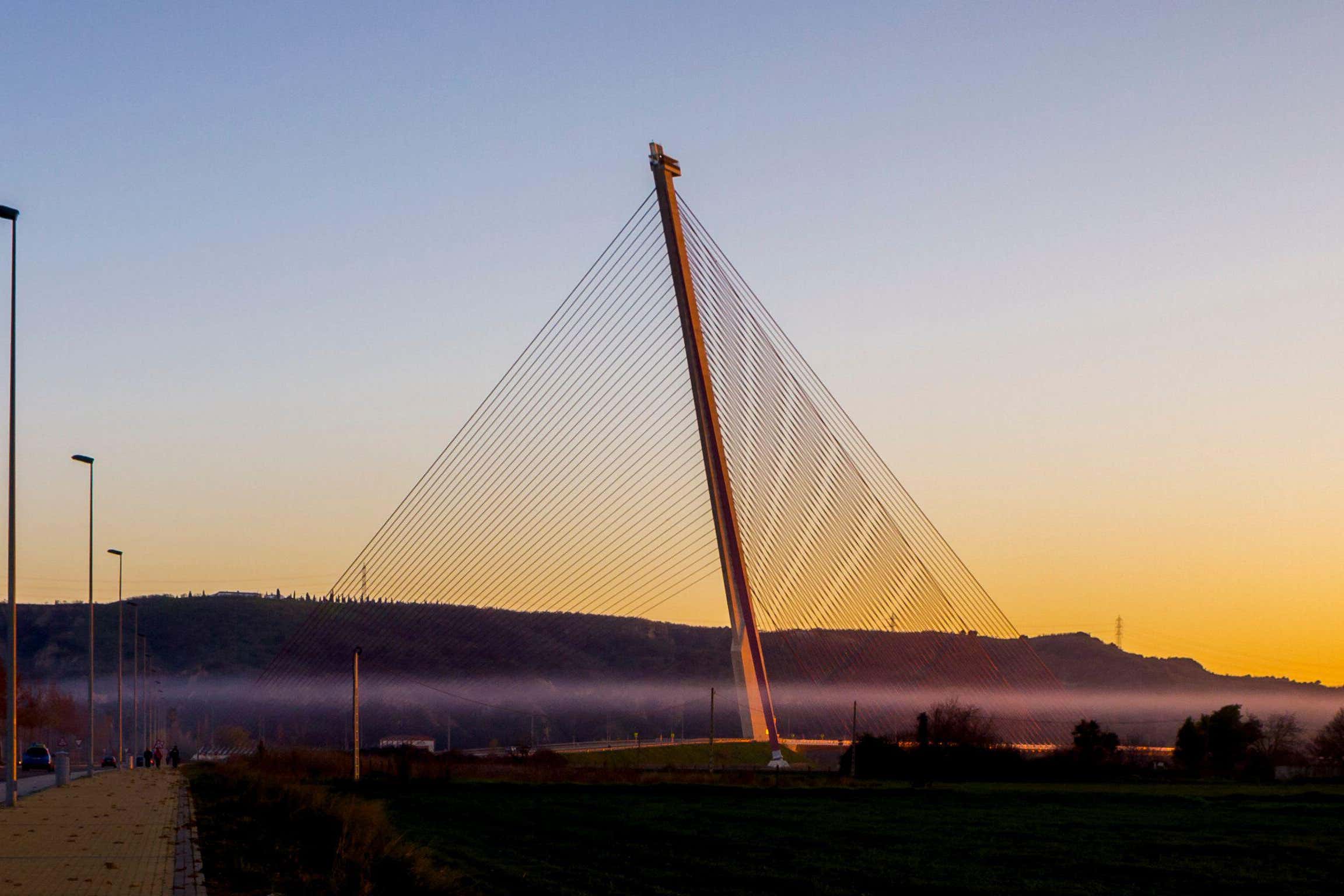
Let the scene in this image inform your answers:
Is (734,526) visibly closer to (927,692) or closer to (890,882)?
(927,692)

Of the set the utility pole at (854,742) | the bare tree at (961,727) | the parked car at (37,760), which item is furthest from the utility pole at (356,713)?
the parked car at (37,760)

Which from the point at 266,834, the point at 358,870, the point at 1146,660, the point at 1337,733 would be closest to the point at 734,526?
the point at 266,834

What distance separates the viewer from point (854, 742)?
166 ft

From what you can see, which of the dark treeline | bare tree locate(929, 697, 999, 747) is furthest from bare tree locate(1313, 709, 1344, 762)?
bare tree locate(929, 697, 999, 747)

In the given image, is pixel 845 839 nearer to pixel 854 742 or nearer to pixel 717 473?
pixel 717 473

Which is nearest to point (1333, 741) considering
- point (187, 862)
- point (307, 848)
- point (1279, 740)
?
point (1279, 740)

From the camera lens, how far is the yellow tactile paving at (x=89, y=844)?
50.3 feet

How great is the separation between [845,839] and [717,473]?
539 inches

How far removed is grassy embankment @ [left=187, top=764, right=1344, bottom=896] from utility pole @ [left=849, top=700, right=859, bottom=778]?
4.24 meters

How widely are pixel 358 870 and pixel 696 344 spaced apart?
22.4m

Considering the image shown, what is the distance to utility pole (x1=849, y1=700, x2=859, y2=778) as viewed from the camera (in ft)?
154

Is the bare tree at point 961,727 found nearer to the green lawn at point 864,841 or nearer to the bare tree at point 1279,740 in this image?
the green lawn at point 864,841

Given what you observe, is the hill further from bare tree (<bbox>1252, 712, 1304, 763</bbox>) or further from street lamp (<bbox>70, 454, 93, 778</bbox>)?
street lamp (<bbox>70, 454, 93, 778</bbox>)

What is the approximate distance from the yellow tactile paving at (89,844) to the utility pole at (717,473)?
1409cm
